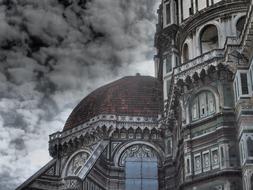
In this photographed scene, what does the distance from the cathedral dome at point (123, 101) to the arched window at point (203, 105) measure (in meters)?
11.7

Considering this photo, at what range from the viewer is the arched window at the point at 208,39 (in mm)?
41812

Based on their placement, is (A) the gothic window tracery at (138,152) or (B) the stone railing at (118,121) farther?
(B) the stone railing at (118,121)

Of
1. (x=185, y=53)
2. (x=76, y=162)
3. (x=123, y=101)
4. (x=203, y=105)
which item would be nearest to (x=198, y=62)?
(x=203, y=105)

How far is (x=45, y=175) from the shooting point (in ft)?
165

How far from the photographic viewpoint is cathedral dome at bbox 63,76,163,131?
51.1 m

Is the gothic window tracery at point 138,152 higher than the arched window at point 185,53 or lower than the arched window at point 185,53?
lower

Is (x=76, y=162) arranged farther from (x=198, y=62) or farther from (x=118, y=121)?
(x=198, y=62)

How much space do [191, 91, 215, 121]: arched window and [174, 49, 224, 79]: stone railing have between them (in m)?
1.98

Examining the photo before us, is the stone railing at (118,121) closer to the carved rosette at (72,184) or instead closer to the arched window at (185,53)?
the arched window at (185,53)

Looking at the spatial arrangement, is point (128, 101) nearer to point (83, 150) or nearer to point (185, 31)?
point (83, 150)

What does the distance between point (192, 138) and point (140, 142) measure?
38.0 feet

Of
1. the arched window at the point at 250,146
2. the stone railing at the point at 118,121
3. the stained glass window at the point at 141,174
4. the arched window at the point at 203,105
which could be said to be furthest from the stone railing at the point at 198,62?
the stained glass window at the point at 141,174

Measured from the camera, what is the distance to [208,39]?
42219mm

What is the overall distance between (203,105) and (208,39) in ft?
21.4
